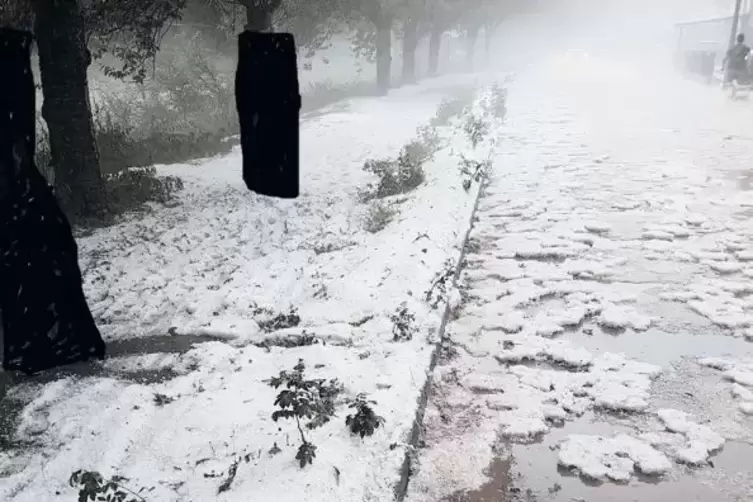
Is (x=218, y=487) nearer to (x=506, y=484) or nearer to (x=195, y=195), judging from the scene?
(x=506, y=484)

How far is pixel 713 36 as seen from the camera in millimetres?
42219

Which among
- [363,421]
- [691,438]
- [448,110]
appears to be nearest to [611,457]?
[691,438]

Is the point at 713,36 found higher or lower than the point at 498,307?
higher

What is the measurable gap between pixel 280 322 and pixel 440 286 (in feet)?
5.11

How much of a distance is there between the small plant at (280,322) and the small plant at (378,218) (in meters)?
2.92

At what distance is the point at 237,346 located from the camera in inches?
212

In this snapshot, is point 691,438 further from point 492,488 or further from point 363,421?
point 363,421

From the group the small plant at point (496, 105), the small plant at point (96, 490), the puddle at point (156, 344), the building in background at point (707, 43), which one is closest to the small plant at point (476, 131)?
the small plant at point (496, 105)

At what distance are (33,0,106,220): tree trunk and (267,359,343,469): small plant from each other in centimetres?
556

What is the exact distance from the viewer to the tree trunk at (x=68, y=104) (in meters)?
7.82

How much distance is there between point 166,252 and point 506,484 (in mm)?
5477

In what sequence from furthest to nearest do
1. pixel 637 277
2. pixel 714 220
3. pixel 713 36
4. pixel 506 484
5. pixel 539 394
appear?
pixel 713 36 → pixel 714 220 → pixel 637 277 → pixel 539 394 → pixel 506 484

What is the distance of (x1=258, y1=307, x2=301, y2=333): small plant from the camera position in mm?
5672

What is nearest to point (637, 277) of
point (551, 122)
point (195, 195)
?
point (195, 195)
